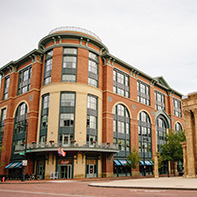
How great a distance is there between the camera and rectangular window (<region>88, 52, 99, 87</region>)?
160 feet

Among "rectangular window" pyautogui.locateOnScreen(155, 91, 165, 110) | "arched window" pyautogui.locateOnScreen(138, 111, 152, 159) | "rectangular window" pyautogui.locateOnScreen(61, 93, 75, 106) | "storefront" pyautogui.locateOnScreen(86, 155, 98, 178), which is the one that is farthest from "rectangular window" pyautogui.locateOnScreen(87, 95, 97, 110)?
"rectangular window" pyautogui.locateOnScreen(155, 91, 165, 110)

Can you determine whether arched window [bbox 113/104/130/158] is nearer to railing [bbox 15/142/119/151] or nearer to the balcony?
railing [bbox 15/142/119/151]

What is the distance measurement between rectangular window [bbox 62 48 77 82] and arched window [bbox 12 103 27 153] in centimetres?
1260

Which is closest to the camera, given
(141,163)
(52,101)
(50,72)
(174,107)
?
(52,101)

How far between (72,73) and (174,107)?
43.6 m

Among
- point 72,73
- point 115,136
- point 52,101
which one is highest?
point 72,73

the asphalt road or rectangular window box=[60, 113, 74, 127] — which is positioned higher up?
rectangular window box=[60, 113, 74, 127]

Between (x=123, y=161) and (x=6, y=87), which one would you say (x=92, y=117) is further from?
(x=6, y=87)

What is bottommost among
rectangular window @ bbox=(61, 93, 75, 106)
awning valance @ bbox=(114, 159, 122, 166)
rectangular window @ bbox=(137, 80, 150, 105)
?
awning valance @ bbox=(114, 159, 122, 166)

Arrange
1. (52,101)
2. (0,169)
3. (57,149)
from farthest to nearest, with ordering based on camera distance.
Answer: (0,169) < (52,101) < (57,149)

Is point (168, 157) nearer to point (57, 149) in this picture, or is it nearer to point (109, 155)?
point (109, 155)

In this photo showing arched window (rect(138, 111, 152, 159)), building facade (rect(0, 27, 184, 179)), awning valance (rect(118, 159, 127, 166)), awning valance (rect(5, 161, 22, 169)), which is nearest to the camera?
building facade (rect(0, 27, 184, 179))

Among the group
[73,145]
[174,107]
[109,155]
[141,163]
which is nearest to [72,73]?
[73,145]

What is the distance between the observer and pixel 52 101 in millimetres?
44875
